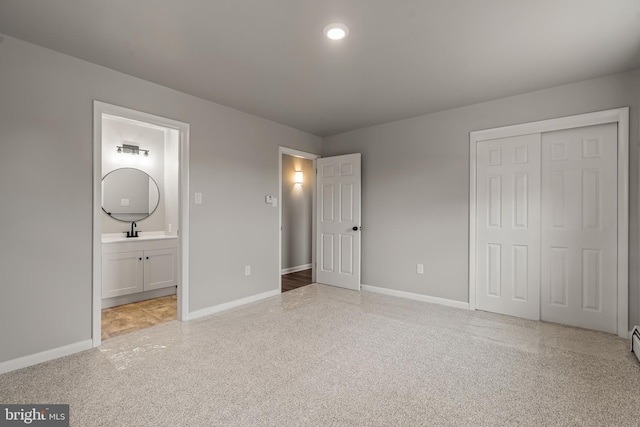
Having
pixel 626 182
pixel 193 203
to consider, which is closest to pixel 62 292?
pixel 193 203

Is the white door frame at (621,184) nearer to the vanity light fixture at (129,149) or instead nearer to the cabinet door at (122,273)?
the cabinet door at (122,273)

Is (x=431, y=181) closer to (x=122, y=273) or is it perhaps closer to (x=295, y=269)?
(x=295, y=269)

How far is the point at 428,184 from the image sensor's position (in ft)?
13.3

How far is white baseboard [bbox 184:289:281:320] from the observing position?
11.3ft

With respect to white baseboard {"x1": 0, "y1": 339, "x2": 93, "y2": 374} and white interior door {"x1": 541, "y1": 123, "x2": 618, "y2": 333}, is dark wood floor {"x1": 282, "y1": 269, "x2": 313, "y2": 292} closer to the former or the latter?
white baseboard {"x1": 0, "y1": 339, "x2": 93, "y2": 374}

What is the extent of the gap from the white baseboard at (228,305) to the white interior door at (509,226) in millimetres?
2648

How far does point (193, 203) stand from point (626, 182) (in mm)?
4245

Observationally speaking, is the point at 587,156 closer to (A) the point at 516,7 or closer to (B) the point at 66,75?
(A) the point at 516,7

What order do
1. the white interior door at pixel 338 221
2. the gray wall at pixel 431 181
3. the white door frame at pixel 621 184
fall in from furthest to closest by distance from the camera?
1. the white interior door at pixel 338 221
2. the gray wall at pixel 431 181
3. the white door frame at pixel 621 184

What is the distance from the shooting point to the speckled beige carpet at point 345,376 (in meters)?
1.79

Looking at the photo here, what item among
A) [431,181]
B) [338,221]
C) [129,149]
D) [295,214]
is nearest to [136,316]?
[129,149]

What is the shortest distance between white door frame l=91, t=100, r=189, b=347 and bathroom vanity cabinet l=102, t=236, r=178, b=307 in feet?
3.55

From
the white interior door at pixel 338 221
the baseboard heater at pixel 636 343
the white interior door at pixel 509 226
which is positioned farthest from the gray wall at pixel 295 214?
the baseboard heater at pixel 636 343

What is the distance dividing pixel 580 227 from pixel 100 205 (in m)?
4.57
